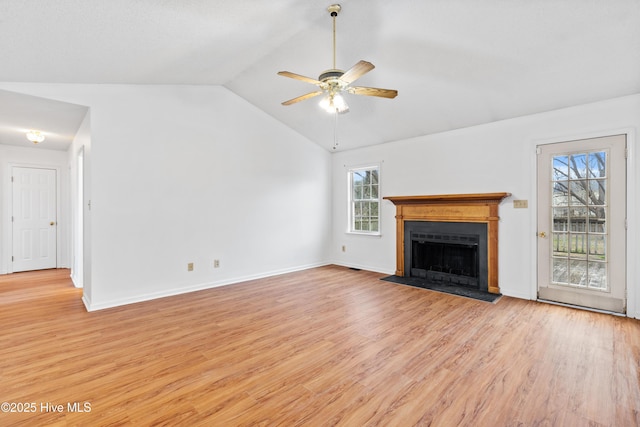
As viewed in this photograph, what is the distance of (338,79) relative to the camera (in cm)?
265

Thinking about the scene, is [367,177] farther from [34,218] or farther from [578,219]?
[34,218]

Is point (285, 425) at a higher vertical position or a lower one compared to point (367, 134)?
lower

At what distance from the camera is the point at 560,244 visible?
3.81 meters

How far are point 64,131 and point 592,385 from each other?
6984 mm

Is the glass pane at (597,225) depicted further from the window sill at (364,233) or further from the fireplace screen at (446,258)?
the window sill at (364,233)

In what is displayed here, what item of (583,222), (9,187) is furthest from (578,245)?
(9,187)

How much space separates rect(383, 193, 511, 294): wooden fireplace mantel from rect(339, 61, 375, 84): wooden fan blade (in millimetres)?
2741

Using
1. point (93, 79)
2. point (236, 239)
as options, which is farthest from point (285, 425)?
point (93, 79)

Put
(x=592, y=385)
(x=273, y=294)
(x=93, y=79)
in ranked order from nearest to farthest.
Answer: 1. (x=592, y=385)
2. (x=93, y=79)
3. (x=273, y=294)

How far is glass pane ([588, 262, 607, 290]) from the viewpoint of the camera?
3527 millimetres

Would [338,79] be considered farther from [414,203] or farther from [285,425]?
[414,203]

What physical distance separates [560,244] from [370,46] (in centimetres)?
338

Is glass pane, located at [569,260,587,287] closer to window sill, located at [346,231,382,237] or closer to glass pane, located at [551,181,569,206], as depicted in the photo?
glass pane, located at [551,181,569,206]

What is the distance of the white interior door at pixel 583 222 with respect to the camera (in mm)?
3428
